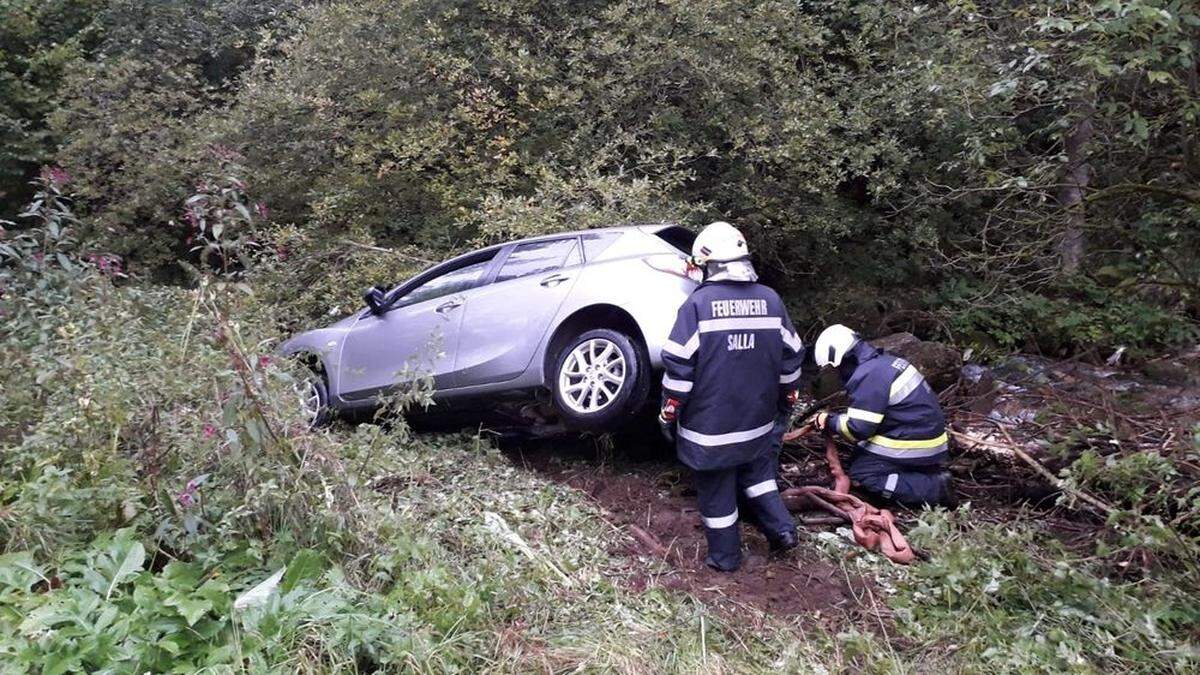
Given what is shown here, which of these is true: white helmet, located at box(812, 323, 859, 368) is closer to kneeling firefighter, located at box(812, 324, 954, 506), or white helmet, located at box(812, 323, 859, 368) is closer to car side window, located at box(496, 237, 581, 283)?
kneeling firefighter, located at box(812, 324, 954, 506)

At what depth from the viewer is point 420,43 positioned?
9961 mm

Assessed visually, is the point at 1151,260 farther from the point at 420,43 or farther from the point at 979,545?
the point at 420,43

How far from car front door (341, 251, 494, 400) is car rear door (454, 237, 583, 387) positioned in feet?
0.41

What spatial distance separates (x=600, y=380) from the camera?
5445 mm

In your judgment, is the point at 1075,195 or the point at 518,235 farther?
the point at 1075,195

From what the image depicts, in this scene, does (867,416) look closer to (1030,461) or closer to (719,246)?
(1030,461)

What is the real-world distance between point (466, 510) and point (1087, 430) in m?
3.64

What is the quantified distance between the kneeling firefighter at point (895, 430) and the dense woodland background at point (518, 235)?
27 centimetres

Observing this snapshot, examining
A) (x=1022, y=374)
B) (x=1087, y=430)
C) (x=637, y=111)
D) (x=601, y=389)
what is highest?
(x=637, y=111)

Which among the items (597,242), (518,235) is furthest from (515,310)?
(518,235)

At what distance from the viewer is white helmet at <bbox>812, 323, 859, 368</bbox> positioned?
5547 millimetres

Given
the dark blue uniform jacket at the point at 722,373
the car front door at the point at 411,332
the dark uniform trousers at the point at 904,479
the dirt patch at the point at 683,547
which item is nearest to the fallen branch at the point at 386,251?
the car front door at the point at 411,332

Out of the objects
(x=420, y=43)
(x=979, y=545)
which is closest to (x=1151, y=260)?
(x=979, y=545)

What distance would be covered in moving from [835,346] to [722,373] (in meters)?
1.25
